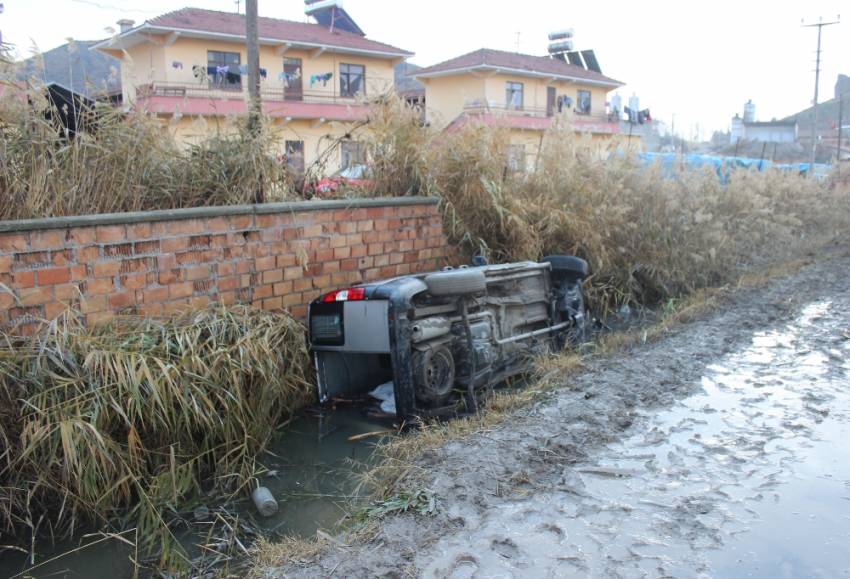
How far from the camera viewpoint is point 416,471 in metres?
3.87

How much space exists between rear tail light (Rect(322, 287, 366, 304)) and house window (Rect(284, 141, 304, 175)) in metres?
1.62

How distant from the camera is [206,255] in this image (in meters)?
5.36

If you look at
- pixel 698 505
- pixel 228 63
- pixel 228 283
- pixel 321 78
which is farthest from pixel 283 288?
pixel 321 78

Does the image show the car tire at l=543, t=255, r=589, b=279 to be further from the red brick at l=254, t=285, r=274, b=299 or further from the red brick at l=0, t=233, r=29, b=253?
the red brick at l=0, t=233, r=29, b=253

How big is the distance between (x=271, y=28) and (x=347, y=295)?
2715 centimetres

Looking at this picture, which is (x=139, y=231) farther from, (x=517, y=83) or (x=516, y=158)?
(x=517, y=83)

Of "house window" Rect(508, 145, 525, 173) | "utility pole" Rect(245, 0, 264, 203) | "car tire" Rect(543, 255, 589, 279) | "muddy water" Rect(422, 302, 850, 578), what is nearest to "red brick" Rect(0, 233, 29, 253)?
"utility pole" Rect(245, 0, 264, 203)

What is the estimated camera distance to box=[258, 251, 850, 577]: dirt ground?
3.02 m

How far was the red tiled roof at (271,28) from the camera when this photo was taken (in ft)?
84.0

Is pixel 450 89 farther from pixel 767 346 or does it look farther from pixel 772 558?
pixel 772 558

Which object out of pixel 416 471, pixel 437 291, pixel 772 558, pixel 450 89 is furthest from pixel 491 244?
pixel 450 89

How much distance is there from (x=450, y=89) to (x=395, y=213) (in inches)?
1214

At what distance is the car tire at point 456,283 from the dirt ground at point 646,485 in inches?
42.0

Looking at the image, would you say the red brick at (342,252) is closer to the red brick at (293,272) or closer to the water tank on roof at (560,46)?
the red brick at (293,272)
